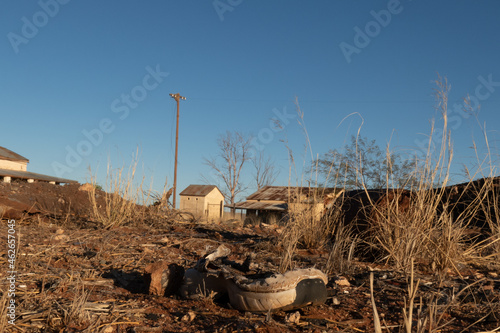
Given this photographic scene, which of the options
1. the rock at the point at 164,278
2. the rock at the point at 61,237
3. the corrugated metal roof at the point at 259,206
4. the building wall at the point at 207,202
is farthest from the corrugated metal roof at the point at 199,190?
the rock at the point at 164,278

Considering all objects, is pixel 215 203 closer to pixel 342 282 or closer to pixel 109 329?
pixel 342 282

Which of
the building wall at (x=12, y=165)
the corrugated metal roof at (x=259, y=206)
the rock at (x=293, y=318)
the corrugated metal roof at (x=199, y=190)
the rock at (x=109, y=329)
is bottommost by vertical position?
the rock at (x=109, y=329)

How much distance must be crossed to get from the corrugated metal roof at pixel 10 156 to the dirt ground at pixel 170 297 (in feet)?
90.3

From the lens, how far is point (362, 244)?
14.1 feet

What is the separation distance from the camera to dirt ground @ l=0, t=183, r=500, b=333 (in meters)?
2.30

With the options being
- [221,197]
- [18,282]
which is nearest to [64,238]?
[18,282]

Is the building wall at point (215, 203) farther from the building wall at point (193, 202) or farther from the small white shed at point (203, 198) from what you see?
the building wall at point (193, 202)

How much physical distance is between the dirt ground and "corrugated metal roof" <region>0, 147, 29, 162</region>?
90.3 ft

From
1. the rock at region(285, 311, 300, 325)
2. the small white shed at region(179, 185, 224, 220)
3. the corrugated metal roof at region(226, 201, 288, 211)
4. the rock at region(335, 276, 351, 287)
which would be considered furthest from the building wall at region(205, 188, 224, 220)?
the rock at region(285, 311, 300, 325)

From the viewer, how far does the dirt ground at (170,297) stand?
2303mm

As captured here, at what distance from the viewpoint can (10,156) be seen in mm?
29203

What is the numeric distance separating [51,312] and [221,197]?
32833 millimetres

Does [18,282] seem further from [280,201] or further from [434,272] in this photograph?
[280,201]

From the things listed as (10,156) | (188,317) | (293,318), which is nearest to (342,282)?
(293,318)
